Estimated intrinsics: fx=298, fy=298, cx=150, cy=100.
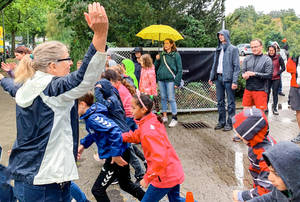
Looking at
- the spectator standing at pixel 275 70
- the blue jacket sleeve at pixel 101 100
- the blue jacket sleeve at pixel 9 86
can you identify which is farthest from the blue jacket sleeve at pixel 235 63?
the blue jacket sleeve at pixel 9 86

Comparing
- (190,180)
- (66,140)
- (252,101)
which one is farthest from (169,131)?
(66,140)

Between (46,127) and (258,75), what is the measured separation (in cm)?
507

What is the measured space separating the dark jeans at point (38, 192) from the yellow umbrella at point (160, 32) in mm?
5734

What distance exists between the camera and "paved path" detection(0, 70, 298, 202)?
424 centimetres

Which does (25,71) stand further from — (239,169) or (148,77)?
(148,77)

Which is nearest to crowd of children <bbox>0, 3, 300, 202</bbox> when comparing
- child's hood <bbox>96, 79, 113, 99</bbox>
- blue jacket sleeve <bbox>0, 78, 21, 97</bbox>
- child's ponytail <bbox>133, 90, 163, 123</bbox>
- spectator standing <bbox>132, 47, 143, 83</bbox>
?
child's ponytail <bbox>133, 90, 163, 123</bbox>

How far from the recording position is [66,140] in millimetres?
2102

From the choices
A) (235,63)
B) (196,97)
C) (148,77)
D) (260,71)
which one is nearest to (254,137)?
(260,71)

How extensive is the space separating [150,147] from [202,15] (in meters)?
7.84

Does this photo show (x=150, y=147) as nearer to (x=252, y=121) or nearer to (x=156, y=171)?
(x=156, y=171)

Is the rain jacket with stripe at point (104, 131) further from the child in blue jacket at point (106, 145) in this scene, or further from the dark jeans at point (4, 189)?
the dark jeans at point (4, 189)

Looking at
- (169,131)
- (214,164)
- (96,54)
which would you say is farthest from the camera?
(169,131)

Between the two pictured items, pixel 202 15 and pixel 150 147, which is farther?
pixel 202 15

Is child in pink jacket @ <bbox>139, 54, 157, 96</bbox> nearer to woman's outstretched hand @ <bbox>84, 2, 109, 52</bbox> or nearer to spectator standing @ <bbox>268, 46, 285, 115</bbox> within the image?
spectator standing @ <bbox>268, 46, 285, 115</bbox>
